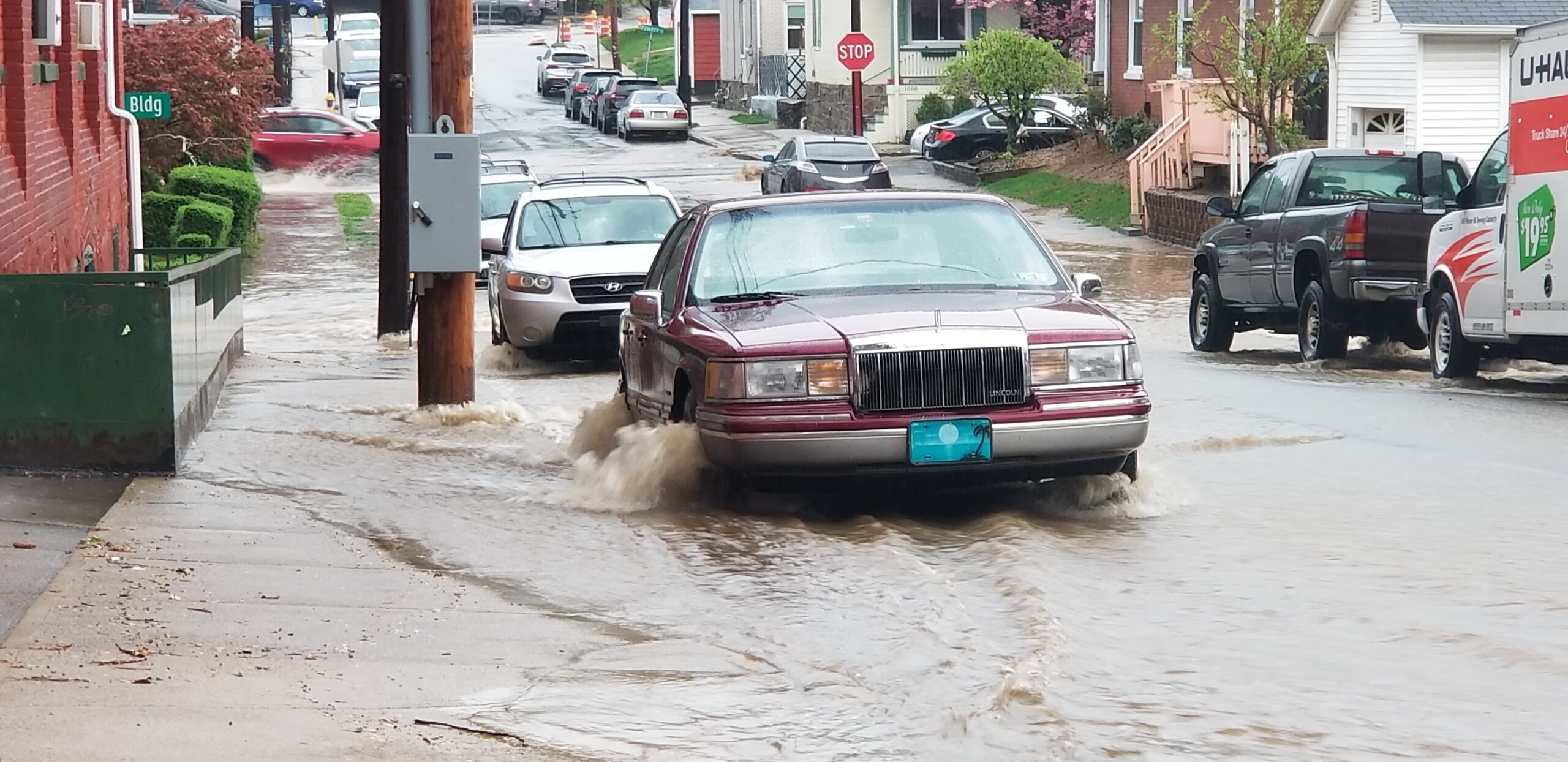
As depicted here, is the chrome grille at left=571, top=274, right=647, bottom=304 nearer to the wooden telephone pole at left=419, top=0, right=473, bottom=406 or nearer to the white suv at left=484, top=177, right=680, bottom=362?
the white suv at left=484, top=177, right=680, bottom=362

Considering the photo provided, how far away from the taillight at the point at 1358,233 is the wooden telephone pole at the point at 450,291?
723 centimetres

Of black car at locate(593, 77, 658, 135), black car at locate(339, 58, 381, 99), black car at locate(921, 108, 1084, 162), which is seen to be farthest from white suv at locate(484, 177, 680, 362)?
black car at locate(339, 58, 381, 99)

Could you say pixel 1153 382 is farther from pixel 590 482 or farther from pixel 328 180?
pixel 328 180

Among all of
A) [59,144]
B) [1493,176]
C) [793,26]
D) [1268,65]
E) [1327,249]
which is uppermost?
[793,26]

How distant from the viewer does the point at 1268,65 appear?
30.0 m

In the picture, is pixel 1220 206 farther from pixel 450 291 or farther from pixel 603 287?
pixel 450 291

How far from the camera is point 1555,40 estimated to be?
14.2m

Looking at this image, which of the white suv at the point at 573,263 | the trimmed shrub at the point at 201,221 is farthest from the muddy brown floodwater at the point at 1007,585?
the trimmed shrub at the point at 201,221

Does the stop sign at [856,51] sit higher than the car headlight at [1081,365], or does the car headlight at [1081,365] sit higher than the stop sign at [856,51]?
the stop sign at [856,51]

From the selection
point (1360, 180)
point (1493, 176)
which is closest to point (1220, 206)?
point (1360, 180)

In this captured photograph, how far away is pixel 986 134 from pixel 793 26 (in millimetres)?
19973

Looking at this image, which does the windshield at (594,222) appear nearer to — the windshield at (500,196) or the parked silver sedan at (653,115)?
the windshield at (500,196)

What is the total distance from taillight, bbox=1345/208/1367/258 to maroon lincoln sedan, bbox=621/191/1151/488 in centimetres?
748

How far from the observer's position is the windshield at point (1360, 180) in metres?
17.4
